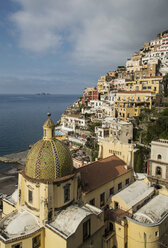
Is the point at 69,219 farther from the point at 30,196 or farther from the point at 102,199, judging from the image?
the point at 102,199

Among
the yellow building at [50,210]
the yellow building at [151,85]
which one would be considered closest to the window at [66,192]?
the yellow building at [50,210]

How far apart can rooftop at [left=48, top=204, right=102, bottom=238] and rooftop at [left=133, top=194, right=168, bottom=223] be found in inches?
131

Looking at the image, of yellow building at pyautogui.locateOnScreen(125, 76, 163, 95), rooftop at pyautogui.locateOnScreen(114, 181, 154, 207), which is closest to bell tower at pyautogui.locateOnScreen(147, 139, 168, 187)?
rooftop at pyautogui.locateOnScreen(114, 181, 154, 207)

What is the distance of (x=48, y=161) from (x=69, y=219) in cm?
395

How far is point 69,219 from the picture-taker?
1212 cm

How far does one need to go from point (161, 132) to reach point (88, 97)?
155 feet

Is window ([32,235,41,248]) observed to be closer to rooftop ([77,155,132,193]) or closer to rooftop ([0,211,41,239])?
rooftop ([0,211,41,239])

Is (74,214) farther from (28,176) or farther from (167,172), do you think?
(167,172)

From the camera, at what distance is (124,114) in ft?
164

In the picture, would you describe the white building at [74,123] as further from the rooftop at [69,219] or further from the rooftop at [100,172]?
the rooftop at [69,219]

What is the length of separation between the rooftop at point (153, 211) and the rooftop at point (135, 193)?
801 millimetres

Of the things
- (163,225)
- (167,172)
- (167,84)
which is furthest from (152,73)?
(163,225)

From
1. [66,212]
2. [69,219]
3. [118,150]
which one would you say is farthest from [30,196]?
[118,150]

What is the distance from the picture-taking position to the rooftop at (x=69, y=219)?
11.4 m
